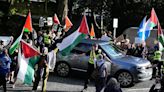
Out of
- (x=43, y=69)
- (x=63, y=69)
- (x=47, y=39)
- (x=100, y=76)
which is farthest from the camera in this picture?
(x=47, y=39)

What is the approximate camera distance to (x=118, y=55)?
17438mm

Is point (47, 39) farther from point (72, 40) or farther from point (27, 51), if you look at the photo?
point (27, 51)

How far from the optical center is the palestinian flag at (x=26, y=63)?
46.7 feet

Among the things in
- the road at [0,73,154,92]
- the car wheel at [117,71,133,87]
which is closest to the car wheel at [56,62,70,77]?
the road at [0,73,154,92]

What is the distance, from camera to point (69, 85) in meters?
16.8

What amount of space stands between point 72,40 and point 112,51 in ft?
9.48

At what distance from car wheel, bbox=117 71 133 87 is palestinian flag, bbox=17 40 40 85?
391 centimetres

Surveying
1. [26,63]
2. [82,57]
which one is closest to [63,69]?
[82,57]

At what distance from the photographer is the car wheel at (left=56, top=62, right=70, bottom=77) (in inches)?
Result: 709

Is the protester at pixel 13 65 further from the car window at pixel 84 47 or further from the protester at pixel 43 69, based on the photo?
the car window at pixel 84 47

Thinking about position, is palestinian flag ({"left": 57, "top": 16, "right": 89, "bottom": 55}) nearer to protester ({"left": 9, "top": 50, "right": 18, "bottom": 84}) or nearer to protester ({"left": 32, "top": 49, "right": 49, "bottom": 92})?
protester ({"left": 32, "top": 49, "right": 49, "bottom": 92})

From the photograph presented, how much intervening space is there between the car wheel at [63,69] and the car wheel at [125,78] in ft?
7.82

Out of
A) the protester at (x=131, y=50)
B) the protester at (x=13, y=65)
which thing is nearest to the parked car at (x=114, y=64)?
the protester at (x=131, y=50)

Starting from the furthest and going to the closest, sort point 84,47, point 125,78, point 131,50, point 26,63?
point 131,50, point 84,47, point 125,78, point 26,63
